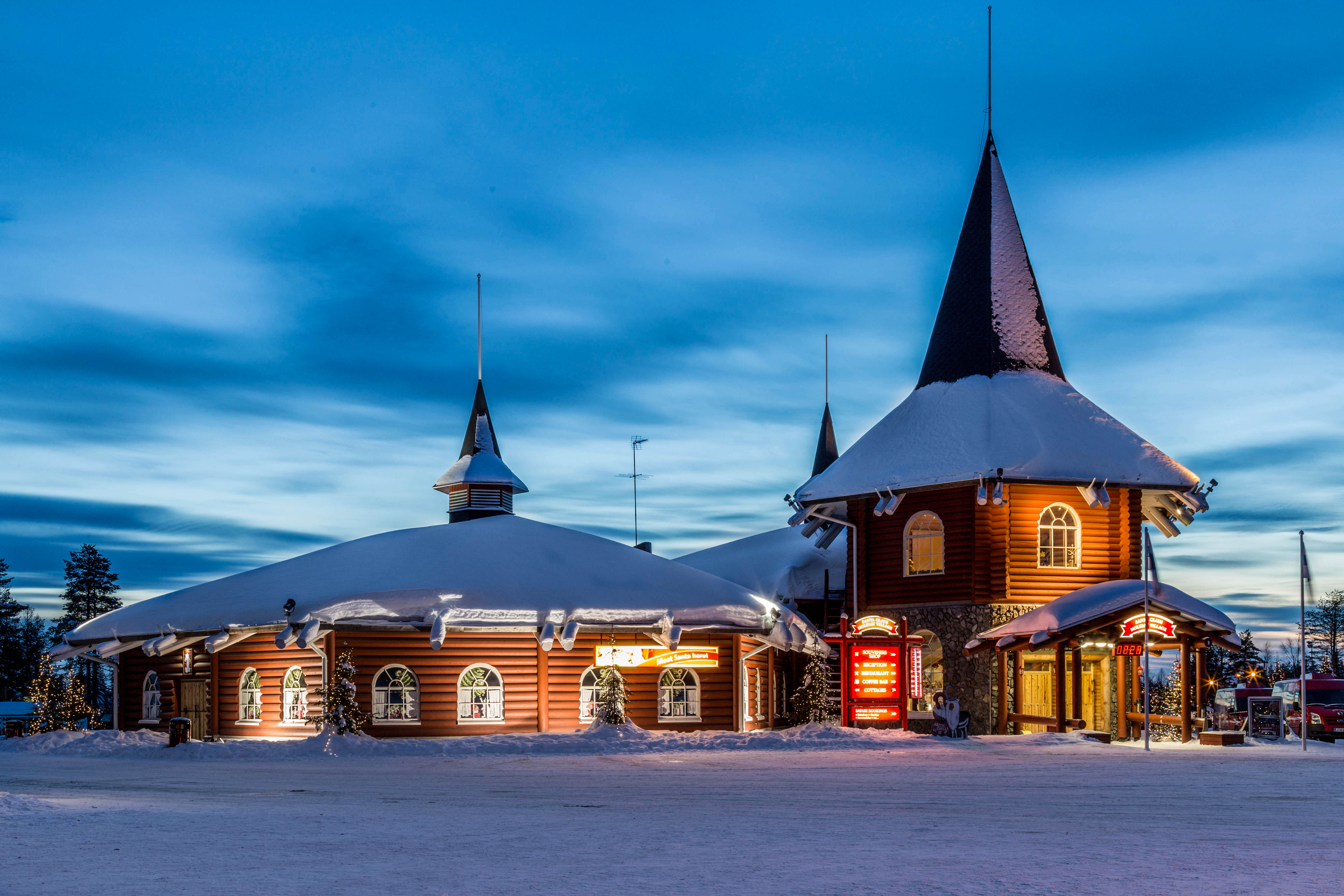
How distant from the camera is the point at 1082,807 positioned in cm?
1625

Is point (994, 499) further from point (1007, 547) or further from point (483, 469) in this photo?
point (483, 469)

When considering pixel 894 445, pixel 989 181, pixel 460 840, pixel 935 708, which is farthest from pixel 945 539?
pixel 460 840

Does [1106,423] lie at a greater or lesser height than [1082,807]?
greater

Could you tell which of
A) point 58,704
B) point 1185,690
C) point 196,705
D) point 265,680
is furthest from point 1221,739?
point 58,704

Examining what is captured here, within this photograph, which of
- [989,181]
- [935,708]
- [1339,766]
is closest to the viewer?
[1339,766]

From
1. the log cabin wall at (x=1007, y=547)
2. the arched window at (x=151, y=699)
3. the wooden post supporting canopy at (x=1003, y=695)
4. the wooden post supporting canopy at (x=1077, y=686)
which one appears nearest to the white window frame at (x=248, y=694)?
the arched window at (x=151, y=699)

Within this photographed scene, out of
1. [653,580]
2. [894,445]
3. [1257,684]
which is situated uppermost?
[894,445]

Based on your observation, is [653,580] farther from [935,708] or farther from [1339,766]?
[1339,766]

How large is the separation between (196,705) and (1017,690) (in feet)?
67.2

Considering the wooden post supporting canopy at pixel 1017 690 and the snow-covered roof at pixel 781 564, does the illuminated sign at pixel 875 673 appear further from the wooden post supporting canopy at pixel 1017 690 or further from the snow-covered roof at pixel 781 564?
the snow-covered roof at pixel 781 564

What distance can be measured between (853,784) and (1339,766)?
1027 cm

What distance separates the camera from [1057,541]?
→ 36.2 metres

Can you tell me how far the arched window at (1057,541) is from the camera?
118 ft

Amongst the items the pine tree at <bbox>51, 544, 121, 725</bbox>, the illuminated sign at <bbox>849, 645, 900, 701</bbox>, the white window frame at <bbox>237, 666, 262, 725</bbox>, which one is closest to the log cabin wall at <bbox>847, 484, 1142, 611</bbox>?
the illuminated sign at <bbox>849, 645, 900, 701</bbox>
